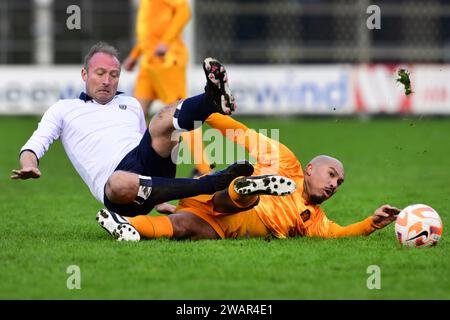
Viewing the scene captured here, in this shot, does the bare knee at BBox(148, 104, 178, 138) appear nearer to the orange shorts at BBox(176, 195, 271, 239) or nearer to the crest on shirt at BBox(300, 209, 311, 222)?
the orange shorts at BBox(176, 195, 271, 239)

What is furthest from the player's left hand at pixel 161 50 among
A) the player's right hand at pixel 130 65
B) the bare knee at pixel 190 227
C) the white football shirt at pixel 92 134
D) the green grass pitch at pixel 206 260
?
the bare knee at pixel 190 227

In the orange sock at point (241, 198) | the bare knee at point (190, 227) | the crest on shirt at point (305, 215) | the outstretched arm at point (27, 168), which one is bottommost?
the bare knee at point (190, 227)

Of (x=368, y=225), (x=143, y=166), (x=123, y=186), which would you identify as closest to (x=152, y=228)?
(x=143, y=166)

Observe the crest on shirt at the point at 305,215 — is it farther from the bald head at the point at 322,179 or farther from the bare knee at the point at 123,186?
the bare knee at the point at 123,186

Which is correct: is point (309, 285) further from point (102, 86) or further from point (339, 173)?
point (102, 86)

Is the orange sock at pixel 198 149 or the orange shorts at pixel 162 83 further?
the orange shorts at pixel 162 83

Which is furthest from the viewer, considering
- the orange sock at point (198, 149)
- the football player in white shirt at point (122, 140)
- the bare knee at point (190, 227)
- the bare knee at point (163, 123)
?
the orange sock at point (198, 149)

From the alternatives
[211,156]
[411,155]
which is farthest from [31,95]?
[211,156]

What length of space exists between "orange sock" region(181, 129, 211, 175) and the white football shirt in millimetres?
1490

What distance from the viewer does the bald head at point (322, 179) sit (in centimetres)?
702

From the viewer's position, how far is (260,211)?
7.05 m

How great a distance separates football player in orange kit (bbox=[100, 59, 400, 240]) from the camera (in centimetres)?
698

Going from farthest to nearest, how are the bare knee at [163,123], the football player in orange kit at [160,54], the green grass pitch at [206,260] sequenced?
1. the football player in orange kit at [160,54]
2. the bare knee at [163,123]
3. the green grass pitch at [206,260]

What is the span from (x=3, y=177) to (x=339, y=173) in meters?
6.09
